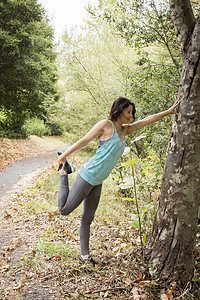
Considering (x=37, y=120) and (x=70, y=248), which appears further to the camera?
(x=37, y=120)

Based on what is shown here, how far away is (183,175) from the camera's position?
235cm

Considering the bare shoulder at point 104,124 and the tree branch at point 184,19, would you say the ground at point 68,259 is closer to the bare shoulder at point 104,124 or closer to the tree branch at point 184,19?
the bare shoulder at point 104,124

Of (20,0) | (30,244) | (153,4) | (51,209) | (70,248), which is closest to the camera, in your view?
(70,248)

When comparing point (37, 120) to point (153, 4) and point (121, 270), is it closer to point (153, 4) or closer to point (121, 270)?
point (153, 4)

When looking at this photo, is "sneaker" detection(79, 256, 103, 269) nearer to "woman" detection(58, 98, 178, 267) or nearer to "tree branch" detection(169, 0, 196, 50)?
"woman" detection(58, 98, 178, 267)

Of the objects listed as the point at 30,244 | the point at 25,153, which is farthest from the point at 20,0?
the point at 30,244

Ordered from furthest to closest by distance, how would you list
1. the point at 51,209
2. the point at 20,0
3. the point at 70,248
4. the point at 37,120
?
the point at 37,120, the point at 20,0, the point at 51,209, the point at 70,248

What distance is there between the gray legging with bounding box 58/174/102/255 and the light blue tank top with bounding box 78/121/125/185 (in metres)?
0.11

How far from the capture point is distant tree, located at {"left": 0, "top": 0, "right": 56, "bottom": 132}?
1066cm

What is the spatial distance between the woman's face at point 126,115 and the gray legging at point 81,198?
0.81 meters

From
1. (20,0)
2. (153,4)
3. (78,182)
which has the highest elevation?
(20,0)

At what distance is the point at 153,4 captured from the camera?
14.8ft

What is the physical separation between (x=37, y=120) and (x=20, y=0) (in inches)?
461

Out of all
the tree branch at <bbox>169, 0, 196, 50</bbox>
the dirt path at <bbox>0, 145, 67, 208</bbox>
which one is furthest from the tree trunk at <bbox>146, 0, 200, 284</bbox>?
the dirt path at <bbox>0, 145, 67, 208</bbox>
